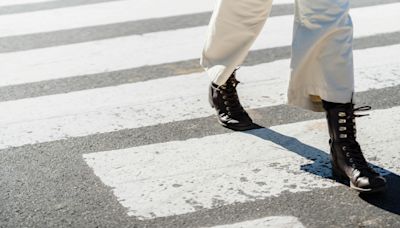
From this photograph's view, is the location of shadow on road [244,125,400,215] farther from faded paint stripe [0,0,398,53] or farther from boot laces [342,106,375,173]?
faded paint stripe [0,0,398,53]

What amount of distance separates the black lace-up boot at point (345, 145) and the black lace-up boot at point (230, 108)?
64 cm

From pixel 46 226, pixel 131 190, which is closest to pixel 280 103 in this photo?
pixel 131 190

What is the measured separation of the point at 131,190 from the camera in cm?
388

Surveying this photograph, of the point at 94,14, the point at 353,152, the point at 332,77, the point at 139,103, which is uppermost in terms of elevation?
the point at 332,77

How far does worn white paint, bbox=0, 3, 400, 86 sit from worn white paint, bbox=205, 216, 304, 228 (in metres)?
2.19

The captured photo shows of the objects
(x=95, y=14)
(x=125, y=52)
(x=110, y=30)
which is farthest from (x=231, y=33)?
(x=95, y=14)

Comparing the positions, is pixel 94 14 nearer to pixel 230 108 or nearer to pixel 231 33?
pixel 230 108

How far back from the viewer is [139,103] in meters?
5.00

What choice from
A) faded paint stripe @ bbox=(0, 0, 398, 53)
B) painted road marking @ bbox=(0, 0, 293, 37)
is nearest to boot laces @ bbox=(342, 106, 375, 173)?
faded paint stripe @ bbox=(0, 0, 398, 53)

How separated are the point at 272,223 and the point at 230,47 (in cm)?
113

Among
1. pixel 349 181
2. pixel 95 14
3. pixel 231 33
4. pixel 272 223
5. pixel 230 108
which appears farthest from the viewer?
pixel 95 14

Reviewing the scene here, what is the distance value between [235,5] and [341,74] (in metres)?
0.66

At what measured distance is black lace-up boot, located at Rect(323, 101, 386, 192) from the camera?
3865 millimetres

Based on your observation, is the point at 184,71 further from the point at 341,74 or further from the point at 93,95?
the point at 341,74
